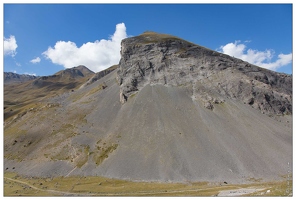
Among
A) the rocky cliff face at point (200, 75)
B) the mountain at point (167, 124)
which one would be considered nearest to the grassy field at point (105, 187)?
the mountain at point (167, 124)

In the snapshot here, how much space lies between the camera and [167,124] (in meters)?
84.1

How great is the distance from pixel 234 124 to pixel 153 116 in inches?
1091

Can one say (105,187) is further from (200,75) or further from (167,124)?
(200,75)

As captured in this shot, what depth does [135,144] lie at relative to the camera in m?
78.8

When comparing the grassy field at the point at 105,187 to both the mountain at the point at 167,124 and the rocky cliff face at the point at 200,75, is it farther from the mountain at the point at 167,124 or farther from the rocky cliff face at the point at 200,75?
the rocky cliff face at the point at 200,75

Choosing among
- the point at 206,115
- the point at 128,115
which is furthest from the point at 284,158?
the point at 128,115

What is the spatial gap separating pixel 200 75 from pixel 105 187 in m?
65.6

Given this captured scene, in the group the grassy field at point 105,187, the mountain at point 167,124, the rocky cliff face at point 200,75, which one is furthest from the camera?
the rocky cliff face at point 200,75

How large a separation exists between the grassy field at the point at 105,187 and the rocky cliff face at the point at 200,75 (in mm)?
39115

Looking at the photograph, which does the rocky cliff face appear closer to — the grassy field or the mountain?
the mountain

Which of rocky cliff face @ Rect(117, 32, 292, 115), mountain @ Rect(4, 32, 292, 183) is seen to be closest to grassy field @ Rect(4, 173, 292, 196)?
mountain @ Rect(4, 32, 292, 183)

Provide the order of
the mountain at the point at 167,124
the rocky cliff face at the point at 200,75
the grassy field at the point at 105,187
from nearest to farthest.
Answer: the grassy field at the point at 105,187
the mountain at the point at 167,124
the rocky cliff face at the point at 200,75

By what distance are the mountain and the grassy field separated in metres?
3.34

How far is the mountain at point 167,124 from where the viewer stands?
229 ft
